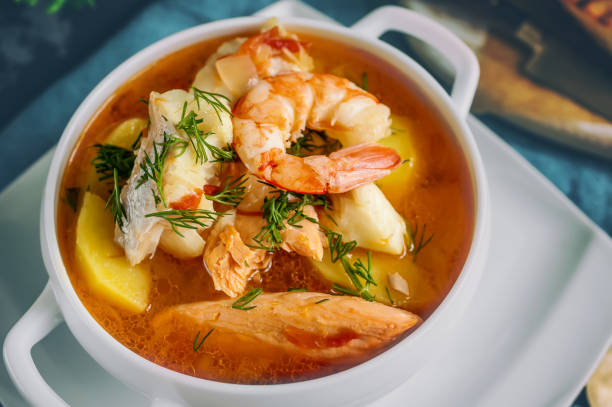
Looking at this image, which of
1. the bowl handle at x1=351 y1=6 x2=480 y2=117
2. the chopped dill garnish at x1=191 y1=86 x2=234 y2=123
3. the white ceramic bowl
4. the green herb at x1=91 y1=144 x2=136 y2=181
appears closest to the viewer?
the white ceramic bowl

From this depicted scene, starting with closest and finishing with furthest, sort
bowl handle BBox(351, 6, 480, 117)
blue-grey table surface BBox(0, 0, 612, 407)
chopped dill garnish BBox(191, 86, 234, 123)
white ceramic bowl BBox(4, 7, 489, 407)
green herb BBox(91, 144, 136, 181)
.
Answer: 1. white ceramic bowl BBox(4, 7, 489, 407)
2. chopped dill garnish BBox(191, 86, 234, 123)
3. green herb BBox(91, 144, 136, 181)
4. bowl handle BBox(351, 6, 480, 117)
5. blue-grey table surface BBox(0, 0, 612, 407)

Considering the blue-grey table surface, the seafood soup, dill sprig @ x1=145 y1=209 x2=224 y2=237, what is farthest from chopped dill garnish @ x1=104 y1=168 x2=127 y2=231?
the blue-grey table surface

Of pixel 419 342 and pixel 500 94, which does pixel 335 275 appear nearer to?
pixel 419 342

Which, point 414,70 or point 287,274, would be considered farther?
point 414,70

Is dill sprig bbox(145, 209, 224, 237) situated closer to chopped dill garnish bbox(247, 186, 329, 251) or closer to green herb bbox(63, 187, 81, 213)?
chopped dill garnish bbox(247, 186, 329, 251)

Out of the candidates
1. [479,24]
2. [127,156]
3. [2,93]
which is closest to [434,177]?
[127,156]

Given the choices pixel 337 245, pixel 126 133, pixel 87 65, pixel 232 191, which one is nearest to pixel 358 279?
pixel 337 245
